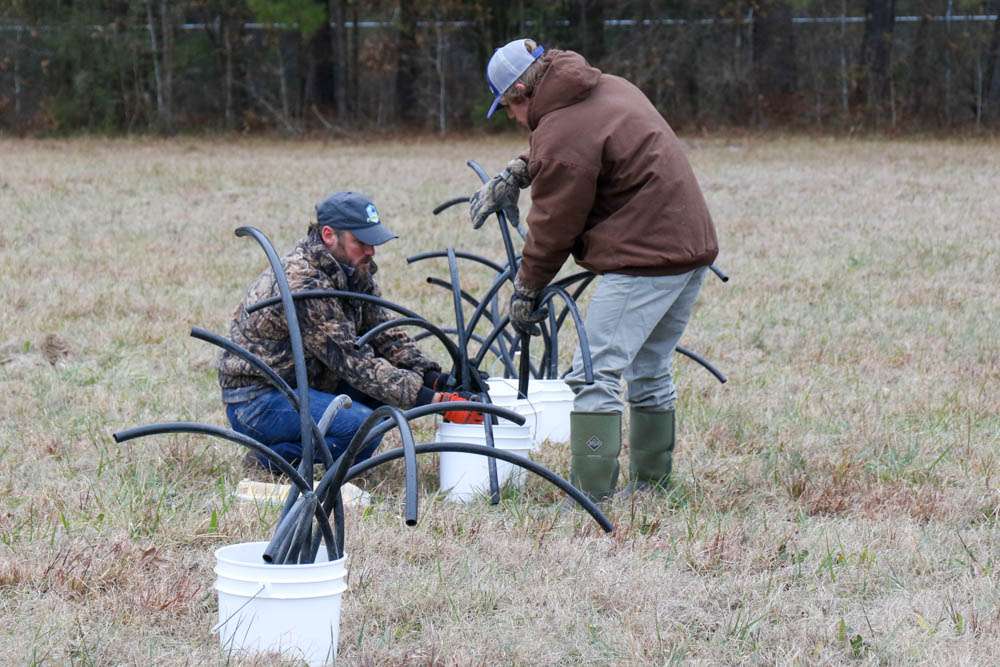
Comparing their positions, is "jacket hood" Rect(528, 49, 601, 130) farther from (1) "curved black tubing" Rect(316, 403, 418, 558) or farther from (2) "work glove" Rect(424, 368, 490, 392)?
(1) "curved black tubing" Rect(316, 403, 418, 558)

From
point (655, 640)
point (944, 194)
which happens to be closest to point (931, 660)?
point (655, 640)

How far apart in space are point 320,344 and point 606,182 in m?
1.22

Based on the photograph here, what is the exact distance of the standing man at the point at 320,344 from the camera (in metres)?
4.88

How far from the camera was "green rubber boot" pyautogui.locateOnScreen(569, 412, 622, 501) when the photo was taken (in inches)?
182

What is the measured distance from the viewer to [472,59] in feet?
81.3

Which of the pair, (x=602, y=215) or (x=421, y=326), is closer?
(x=602, y=215)

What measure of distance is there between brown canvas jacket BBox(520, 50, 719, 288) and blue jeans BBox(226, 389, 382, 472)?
1.00 metres

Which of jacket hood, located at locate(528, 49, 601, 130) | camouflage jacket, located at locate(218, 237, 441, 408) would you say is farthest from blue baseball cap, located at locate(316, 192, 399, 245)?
jacket hood, located at locate(528, 49, 601, 130)

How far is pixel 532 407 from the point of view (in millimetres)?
5184

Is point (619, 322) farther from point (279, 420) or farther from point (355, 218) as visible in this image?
point (279, 420)

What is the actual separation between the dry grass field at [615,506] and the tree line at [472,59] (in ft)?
42.0

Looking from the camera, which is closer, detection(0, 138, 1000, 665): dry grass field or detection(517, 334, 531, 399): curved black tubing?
detection(0, 138, 1000, 665): dry grass field

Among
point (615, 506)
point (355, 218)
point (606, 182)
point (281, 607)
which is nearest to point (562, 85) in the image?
point (606, 182)

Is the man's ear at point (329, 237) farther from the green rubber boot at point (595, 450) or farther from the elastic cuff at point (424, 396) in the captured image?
the green rubber boot at point (595, 450)
